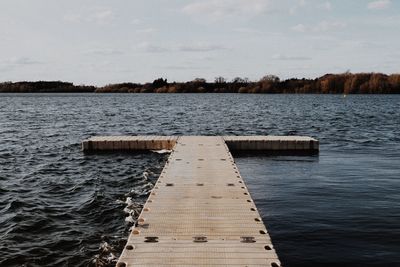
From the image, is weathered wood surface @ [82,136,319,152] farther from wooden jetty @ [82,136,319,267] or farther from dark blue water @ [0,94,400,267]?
wooden jetty @ [82,136,319,267]

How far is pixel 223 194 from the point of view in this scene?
1220 centimetres

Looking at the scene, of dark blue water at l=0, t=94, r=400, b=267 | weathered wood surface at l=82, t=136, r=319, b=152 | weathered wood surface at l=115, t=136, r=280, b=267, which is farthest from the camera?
weathered wood surface at l=82, t=136, r=319, b=152

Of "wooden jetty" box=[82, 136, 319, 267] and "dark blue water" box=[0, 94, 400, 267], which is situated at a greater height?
"wooden jetty" box=[82, 136, 319, 267]

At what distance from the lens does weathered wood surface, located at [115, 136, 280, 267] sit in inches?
306

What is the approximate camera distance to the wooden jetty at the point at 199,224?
7.79 metres

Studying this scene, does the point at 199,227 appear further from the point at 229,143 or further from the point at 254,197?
the point at 229,143

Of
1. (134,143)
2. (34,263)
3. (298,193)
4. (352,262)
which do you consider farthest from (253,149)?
(34,263)

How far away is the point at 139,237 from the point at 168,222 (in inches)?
44.1

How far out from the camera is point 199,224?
9625 mm

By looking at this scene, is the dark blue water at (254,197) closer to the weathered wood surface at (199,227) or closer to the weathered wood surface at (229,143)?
the weathered wood surface at (229,143)

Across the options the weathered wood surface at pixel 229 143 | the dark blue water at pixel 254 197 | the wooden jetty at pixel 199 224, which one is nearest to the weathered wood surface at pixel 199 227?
the wooden jetty at pixel 199 224

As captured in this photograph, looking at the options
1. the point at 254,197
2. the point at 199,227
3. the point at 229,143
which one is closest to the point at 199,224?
the point at 199,227

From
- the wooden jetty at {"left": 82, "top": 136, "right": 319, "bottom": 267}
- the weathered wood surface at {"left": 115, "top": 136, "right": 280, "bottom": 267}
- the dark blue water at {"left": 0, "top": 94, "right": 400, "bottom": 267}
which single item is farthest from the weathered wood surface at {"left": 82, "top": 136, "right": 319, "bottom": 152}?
the weathered wood surface at {"left": 115, "top": 136, "right": 280, "bottom": 267}

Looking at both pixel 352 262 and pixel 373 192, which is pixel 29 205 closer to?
pixel 352 262
